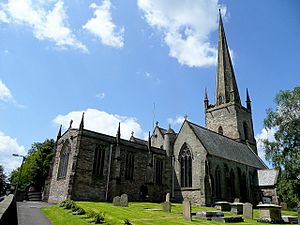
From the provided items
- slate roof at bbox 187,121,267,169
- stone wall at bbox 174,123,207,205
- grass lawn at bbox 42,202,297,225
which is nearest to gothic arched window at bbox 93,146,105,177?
grass lawn at bbox 42,202,297,225

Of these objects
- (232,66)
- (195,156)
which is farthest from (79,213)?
(232,66)

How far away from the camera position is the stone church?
28750 millimetres

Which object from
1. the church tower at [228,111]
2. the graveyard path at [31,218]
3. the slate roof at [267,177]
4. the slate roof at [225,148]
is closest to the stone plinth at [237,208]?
the slate roof at [225,148]

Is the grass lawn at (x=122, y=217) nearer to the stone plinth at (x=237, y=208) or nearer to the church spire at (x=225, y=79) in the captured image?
the stone plinth at (x=237, y=208)

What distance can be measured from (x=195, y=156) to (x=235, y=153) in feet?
33.4

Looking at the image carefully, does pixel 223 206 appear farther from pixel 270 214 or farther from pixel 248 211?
pixel 270 214

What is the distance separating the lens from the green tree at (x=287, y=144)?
23344mm

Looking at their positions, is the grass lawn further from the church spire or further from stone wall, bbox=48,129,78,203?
the church spire

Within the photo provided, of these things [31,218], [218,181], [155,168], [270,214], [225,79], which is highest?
[225,79]

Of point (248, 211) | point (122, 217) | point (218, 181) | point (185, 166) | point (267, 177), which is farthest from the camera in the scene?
point (267, 177)

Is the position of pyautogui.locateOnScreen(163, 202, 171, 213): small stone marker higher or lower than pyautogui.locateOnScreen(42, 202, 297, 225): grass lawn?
higher

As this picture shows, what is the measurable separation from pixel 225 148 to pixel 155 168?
465 inches

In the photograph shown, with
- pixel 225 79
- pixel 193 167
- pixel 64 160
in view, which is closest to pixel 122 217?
pixel 64 160

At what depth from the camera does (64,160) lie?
102 feet
